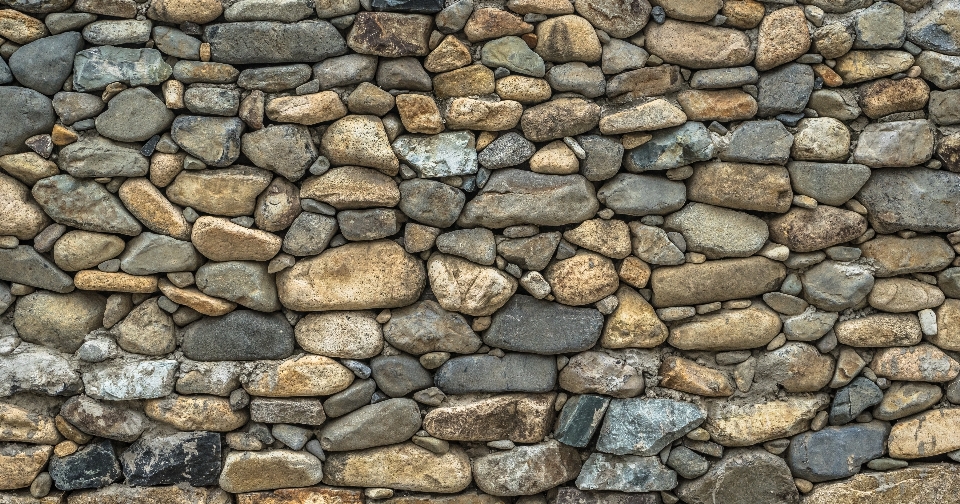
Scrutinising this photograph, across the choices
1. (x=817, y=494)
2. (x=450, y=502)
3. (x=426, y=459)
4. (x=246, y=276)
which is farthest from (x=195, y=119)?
(x=817, y=494)

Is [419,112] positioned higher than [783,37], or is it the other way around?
[783,37]

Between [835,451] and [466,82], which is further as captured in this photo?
[835,451]

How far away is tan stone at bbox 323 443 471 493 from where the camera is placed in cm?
333

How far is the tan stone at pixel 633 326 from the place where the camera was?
3.32m

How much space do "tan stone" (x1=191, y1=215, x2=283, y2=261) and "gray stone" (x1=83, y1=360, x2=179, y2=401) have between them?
1.72ft

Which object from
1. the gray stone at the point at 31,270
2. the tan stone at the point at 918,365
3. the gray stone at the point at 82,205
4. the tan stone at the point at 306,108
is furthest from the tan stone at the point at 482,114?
the tan stone at the point at 918,365

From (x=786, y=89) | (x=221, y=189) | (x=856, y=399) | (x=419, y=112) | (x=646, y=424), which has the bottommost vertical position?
(x=646, y=424)

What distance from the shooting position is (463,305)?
129 inches

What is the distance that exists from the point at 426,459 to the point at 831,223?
194 cm

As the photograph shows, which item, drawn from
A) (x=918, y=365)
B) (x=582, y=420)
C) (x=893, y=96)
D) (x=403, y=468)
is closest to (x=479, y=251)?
(x=582, y=420)

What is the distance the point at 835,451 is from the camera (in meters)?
3.33

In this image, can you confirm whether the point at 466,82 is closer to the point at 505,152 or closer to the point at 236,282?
the point at 505,152

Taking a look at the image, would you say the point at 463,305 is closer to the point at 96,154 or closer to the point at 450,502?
the point at 450,502

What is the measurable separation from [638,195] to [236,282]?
1.70 metres
